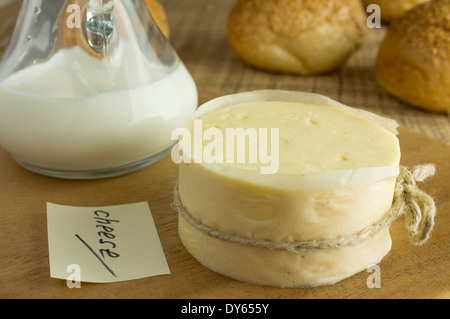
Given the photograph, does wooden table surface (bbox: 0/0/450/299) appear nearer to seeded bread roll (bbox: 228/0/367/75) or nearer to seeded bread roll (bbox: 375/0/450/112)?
seeded bread roll (bbox: 375/0/450/112)

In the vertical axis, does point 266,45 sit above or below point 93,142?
below

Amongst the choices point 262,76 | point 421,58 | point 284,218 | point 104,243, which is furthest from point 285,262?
point 262,76

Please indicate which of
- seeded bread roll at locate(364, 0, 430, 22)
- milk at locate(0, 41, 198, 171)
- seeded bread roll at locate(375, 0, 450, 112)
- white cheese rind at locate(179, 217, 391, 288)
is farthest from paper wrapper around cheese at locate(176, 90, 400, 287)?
seeded bread roll at locate(364, 0, 430, 22)

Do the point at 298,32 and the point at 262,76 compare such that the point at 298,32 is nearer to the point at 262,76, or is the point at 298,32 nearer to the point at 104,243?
the point at 262,76

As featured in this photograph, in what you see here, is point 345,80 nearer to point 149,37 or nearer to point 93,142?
point 149,37
